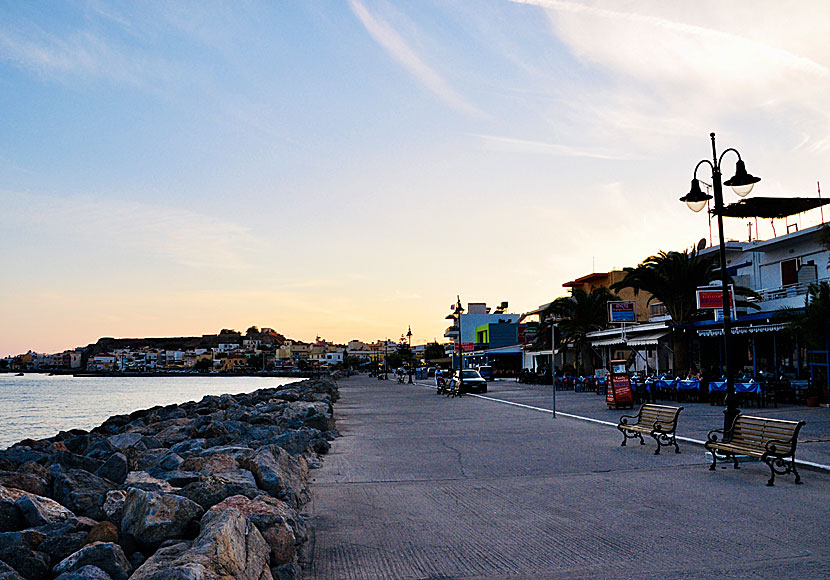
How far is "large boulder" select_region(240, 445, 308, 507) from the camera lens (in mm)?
8570

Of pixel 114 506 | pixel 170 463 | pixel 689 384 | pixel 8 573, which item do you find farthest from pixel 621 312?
pixel 8 573

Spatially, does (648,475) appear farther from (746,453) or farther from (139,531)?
(139,531)

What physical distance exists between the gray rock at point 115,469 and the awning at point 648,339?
90.3ft

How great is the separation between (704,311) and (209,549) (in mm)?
32512

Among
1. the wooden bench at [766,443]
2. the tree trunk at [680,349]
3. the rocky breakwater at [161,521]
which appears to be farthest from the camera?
the tree trunk at [680,349]

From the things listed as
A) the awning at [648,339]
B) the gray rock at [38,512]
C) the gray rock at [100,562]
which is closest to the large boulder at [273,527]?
the gray rock at [100,562]

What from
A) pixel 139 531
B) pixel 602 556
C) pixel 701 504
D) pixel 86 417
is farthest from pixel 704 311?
pixel 86 417

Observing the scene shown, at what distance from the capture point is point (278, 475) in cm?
880

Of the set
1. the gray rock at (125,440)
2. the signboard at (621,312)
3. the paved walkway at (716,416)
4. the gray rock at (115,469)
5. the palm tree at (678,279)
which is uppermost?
the palm tree at (678,279)

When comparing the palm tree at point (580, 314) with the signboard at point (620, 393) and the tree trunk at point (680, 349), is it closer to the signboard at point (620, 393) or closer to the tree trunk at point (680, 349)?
the tree trunk at point (680, 349)

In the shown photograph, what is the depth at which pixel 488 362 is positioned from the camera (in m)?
87.3

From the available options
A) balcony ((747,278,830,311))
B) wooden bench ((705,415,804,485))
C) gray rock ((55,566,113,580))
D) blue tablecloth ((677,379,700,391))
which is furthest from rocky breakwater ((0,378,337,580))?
balcony ((747,278,830,311))

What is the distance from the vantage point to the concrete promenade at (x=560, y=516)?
20.9ft

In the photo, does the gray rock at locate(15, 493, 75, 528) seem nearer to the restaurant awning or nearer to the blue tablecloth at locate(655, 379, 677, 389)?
the blue tablecloth at locate(655, 379, 677, 389)
